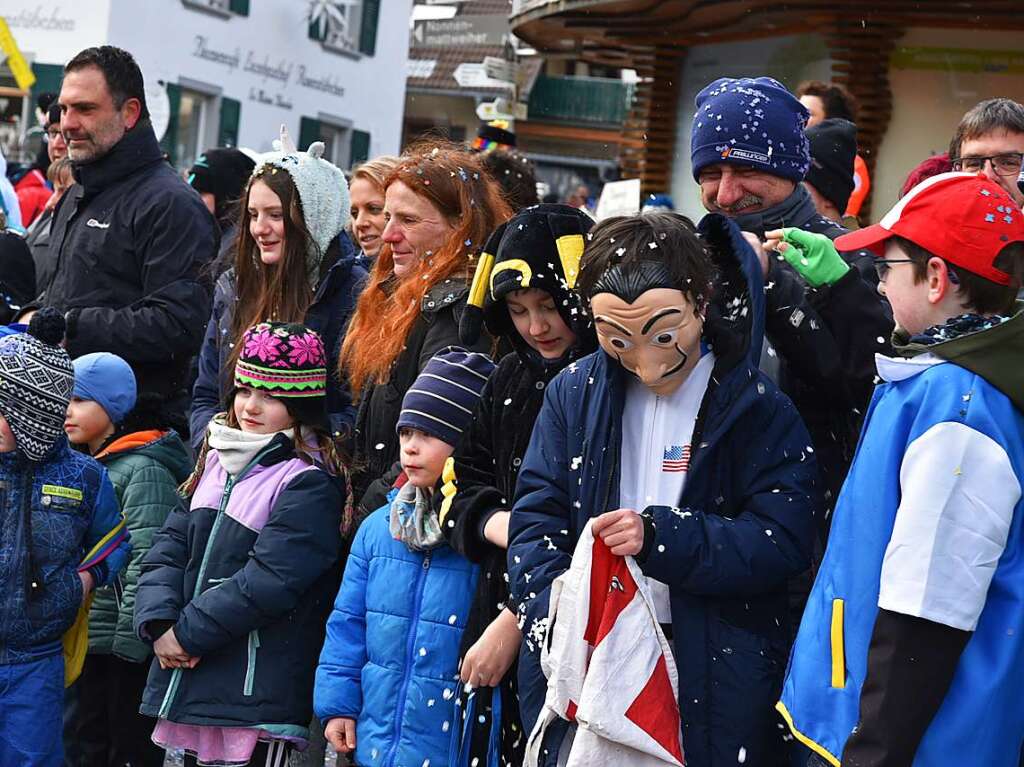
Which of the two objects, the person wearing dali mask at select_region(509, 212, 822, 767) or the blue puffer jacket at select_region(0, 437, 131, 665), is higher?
the person wearing dali mask at select_region(509, 212, 822, 767)

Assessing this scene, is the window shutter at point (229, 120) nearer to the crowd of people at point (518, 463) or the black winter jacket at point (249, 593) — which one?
the crowd of people at point (518, 463)

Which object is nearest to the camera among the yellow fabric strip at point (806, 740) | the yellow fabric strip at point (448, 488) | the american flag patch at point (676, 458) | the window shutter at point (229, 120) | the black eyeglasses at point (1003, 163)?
the yellow fabric strip at point (806, 740)

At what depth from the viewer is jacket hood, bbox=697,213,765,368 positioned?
337 centimetres

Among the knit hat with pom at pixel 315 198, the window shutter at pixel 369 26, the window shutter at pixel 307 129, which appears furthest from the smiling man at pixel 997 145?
the window shutter at pixel 369 26

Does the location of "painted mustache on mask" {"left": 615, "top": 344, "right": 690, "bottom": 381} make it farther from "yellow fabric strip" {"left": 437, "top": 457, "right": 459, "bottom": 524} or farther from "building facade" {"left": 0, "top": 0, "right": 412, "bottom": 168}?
"building facade" {"left": 0, "top": 0, "right": 412, "bottom": 168}

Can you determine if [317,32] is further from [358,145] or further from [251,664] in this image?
[251,664]

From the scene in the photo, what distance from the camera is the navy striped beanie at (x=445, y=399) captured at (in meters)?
4.15

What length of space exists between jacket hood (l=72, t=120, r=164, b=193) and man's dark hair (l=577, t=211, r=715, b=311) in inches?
124

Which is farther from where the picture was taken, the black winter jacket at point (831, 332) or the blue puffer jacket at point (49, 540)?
the blue puffer jacket at point (49, 540)

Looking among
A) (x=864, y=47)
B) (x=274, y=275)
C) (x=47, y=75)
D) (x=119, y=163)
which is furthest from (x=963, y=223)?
(x=47, y=75)

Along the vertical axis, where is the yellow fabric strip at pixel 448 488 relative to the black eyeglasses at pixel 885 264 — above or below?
below

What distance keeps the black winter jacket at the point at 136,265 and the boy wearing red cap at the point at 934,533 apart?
3.33m

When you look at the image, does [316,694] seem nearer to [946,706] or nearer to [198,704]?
[198,704]

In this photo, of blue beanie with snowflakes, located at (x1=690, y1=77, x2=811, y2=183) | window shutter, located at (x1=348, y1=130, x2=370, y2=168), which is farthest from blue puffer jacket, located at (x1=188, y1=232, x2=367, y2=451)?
window shutter, located at (x1=348, y1=130, x2=370, y2=168)
